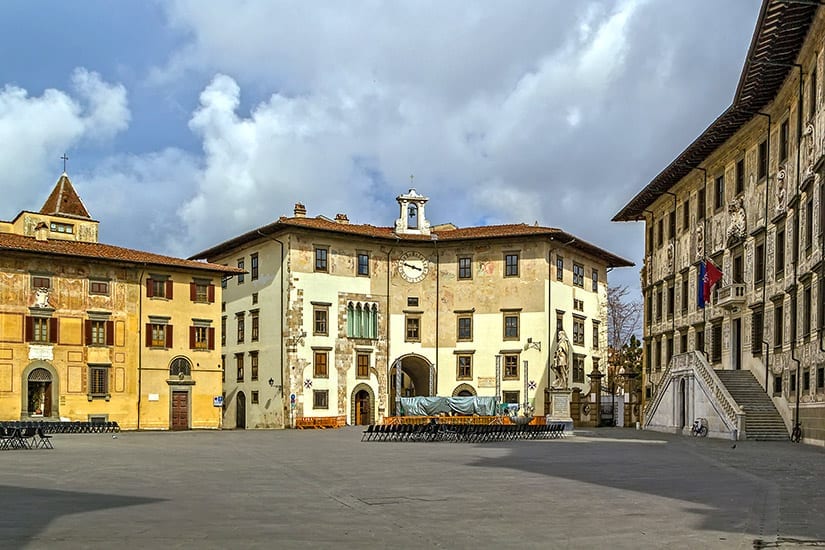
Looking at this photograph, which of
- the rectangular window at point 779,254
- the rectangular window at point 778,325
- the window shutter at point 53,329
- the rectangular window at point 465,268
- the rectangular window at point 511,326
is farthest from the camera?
the rectangular window at point 465,268

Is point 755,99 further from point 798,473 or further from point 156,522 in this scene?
point 156,522

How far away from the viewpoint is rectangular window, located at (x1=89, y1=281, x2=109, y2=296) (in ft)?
163

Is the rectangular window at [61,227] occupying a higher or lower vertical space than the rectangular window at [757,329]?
higher

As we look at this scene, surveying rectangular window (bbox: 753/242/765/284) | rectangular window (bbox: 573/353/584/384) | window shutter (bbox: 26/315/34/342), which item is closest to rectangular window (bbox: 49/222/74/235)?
window shutter (bbox: 26/315/34/342)

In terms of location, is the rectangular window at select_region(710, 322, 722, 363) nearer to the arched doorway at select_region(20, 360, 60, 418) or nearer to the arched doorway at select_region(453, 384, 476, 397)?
the arched doorway at select_region(453, 384, 476, 397)

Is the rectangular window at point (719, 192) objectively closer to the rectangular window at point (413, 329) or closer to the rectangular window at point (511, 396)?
the rectangular window at point (511, 396)

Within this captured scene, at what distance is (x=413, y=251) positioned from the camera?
61.6 m

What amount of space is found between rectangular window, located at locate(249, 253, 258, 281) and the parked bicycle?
99.4ft

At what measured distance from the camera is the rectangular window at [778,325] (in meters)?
35.2

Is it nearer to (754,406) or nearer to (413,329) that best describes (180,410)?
(413,329)

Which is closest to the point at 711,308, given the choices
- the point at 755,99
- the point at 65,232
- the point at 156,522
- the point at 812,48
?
the point at 755,99

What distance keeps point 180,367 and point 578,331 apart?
994 inches

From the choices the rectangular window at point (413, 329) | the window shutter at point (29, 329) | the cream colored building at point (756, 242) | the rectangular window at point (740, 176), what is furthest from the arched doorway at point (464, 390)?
the window shutter at point (29, 329)

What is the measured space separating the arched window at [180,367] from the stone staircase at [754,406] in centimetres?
2741
